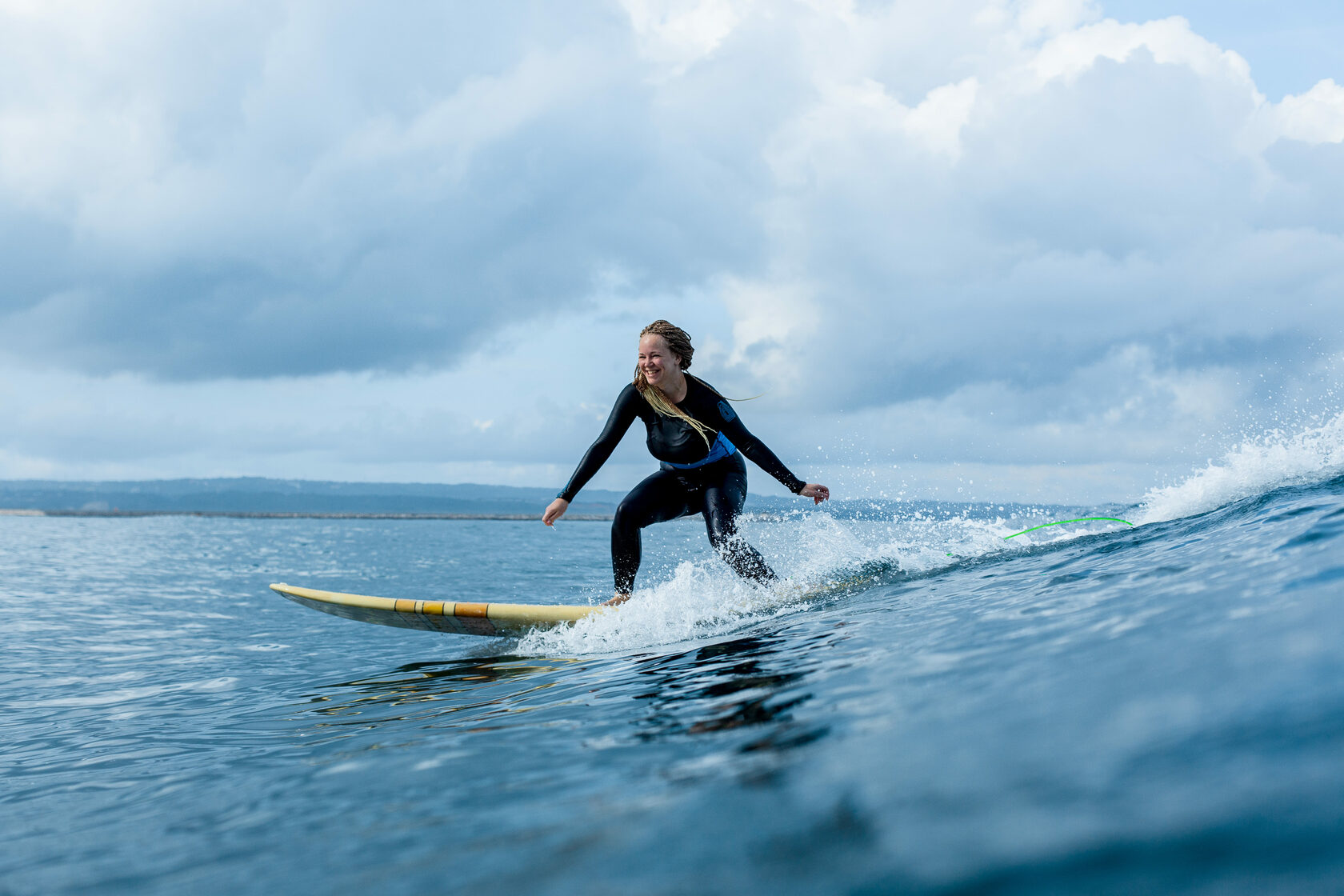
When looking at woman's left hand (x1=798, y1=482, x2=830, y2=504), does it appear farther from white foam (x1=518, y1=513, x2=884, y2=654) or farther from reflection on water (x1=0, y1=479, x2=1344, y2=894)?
reflection on water (x1=0, y1=479, x2=1344, y2=894)

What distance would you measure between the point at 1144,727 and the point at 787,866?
925mm

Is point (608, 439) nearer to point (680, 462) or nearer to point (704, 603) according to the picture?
point (680, 462)

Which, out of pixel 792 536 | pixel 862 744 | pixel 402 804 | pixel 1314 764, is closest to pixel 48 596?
pixel 792 536

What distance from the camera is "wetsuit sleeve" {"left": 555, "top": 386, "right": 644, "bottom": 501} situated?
234 inches

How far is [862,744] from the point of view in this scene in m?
1.92

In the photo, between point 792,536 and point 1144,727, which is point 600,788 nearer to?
point 1144,727

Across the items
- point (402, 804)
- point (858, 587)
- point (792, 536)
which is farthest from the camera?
point (792, 536)

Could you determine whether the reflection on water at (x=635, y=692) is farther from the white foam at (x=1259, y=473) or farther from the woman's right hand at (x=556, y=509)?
the white foam at (x=1259, y=473)

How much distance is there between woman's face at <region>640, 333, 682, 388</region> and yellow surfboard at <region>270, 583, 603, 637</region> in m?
1.76

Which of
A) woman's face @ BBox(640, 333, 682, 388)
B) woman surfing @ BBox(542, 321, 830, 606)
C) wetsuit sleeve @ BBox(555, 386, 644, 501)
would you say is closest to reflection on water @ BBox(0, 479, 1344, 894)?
woman surfing @ BBox(542, 321, 830, 606)

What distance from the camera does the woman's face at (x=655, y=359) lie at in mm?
5594

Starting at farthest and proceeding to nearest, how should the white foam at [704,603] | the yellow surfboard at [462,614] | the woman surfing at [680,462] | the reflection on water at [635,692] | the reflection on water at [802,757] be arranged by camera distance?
the yellow surfboard at [462,614], the woman surfing at [680,462], the white foam at [704,603], the reflection on water at [635,692], the reflection on water at [802,757]

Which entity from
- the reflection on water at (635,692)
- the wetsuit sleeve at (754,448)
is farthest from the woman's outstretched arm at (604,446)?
the reflection on water at (635,692)

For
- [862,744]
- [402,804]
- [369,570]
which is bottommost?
[369,570]
